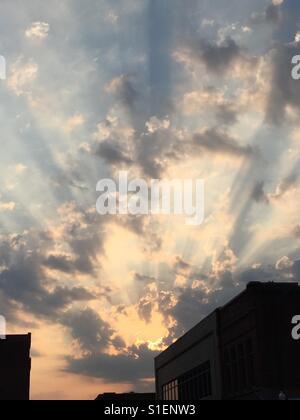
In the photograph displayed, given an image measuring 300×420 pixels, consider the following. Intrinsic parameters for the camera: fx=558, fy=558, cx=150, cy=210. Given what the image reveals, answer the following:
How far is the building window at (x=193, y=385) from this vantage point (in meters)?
55.3

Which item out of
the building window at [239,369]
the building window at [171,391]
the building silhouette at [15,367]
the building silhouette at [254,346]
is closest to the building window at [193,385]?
the building window at [171,391]

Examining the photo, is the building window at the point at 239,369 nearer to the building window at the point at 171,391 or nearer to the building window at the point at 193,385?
the building window at the point at 193,385

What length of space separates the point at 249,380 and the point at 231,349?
4805 millimetres

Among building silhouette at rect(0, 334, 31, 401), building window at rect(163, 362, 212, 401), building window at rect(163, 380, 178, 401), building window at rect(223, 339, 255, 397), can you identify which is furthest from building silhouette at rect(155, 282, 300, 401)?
building silhouette at rect(0, 334, 31, 401)

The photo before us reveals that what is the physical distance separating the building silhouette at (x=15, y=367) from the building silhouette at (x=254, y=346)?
25.2m

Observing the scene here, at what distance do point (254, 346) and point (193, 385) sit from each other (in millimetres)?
19344

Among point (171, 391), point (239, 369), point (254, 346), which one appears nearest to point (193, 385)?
point (171, 391)

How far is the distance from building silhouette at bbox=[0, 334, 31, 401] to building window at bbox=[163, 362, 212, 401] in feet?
60.3

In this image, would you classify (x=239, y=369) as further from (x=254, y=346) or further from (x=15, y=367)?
(x=15, y=367)

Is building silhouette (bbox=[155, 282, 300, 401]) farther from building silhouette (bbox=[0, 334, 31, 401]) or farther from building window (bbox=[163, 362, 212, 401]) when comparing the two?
building silhouette (bbox=[0, 334, 31, 401])
